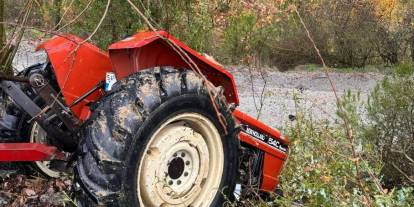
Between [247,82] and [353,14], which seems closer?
[247,82]

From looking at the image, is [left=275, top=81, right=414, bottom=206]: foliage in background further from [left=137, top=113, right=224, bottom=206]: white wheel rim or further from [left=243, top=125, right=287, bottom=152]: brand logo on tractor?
[left=137, top=113, right=224, bottom=206]: white wheel rim

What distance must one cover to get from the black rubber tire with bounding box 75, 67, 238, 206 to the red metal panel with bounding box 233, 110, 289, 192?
0.99 m

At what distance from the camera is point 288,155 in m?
4.88

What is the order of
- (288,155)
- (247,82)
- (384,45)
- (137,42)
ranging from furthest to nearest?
(384,45) < (247,82) < (288,155) < (137,42)

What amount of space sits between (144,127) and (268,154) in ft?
5.50

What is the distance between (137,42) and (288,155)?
6.23 ft

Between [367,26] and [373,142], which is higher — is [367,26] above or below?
above

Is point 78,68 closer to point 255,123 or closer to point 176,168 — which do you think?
point 176,168

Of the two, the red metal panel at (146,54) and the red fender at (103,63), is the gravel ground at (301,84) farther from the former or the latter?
the red metal panel at (146,54)

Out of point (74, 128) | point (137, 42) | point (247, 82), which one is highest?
point (137, 42)

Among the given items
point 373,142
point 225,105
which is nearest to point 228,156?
point 225,105

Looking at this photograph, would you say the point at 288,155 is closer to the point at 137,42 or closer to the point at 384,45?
the point at 137,42

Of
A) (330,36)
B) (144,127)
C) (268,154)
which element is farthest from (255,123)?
(330,36)

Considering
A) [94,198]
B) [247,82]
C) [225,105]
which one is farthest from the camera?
[247,82]
